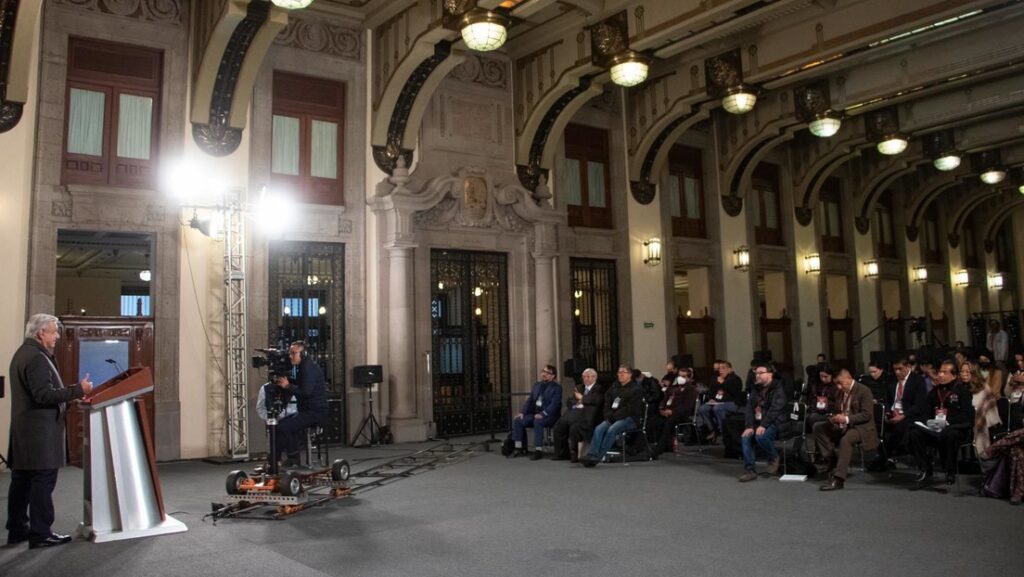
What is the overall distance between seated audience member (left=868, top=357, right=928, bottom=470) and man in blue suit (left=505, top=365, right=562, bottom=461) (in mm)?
3959

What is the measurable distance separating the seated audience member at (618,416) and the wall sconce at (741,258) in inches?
316

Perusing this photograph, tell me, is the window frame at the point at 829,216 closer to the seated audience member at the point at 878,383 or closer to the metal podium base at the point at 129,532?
the seated audience member at the point at 878,383

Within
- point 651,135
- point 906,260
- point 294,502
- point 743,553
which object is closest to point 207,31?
point 294,502

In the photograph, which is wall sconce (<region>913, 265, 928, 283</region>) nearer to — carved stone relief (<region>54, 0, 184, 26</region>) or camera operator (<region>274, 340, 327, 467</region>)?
camera operator (<region>274, 340, 327, 467</region>)

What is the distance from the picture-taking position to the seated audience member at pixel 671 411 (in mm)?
10312

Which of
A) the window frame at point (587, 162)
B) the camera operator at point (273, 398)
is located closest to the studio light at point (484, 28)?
the window frame at point (587, 162)

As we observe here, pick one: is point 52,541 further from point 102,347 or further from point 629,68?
point 629,68

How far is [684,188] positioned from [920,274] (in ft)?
29.5

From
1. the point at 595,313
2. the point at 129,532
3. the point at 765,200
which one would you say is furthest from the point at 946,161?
the point at 129,532

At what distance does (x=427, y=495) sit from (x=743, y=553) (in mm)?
3355

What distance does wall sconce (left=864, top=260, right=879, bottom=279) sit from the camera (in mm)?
19941

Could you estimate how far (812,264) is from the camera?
60.9 ft

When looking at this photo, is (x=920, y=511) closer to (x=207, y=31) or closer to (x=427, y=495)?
(x=427, y=495)

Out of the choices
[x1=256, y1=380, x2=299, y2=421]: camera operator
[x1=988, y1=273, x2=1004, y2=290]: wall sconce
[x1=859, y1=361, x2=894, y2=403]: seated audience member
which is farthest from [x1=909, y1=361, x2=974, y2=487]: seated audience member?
[x1=988, y1=273, x2=1004, y2=290]: wall sconce
